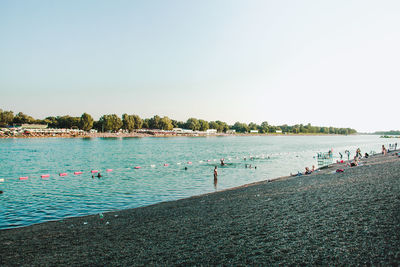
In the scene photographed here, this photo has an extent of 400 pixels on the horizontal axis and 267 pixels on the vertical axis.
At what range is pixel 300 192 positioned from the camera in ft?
70.6

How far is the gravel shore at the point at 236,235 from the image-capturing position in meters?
9.71

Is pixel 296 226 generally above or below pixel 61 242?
above

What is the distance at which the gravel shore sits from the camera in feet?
31.9

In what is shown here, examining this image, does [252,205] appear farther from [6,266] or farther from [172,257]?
[6,266]

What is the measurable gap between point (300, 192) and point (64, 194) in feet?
80.1

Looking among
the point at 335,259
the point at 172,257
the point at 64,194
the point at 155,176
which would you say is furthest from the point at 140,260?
the point at 155,176

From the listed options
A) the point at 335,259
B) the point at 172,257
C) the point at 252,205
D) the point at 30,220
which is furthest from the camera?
the point at 30,220

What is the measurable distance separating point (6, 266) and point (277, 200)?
16.0 metres

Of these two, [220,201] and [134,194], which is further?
[134,194]

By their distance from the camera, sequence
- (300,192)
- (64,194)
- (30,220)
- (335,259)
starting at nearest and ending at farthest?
1. (335,259)
2. (30,220)
3. (300,192)
4. (64,194)

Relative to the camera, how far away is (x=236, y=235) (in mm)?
12523

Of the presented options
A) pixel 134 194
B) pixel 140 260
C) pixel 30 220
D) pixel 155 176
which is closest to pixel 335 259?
pixel 140 260

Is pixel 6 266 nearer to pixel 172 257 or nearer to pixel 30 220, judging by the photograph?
pixel 172 257

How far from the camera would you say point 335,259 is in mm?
8898
